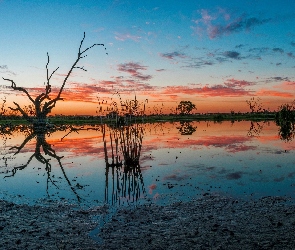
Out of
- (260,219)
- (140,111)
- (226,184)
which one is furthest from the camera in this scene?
(140,111)

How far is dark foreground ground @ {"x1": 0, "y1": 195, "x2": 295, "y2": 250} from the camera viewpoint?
5523mm

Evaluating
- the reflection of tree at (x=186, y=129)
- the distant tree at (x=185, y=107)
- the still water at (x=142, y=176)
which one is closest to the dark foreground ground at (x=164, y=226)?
the still water at (x=142, y=176)

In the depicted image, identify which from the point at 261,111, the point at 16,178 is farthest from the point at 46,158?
the point at 261,111

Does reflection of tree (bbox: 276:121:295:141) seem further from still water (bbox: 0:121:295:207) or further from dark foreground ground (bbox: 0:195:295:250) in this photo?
dark foreground ground (bbox: 0:195:295:250)

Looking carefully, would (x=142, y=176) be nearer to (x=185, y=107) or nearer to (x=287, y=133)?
(x=287, y=133)

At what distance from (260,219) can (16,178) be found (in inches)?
382

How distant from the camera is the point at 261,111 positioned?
378 ft

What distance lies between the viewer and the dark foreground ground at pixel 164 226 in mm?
5523

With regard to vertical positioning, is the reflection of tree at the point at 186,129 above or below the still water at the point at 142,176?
above

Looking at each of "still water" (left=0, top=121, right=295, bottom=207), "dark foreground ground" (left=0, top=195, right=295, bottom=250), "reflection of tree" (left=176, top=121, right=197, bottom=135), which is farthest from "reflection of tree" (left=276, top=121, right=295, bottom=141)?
"dark foreground ground" (left=0, top=195, right=295, bottom=250)

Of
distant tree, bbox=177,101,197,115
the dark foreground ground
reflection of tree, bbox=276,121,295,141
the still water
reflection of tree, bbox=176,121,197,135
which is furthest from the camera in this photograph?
distant tree, bbox=177,101,197,115

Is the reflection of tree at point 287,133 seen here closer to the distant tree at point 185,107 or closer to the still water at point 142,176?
the still water at point 142,176

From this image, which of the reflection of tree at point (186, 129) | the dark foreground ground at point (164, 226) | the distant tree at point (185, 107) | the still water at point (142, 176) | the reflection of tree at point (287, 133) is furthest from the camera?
the distant tree at point (185, 107)

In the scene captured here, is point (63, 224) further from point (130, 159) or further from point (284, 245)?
point (130, 159)
